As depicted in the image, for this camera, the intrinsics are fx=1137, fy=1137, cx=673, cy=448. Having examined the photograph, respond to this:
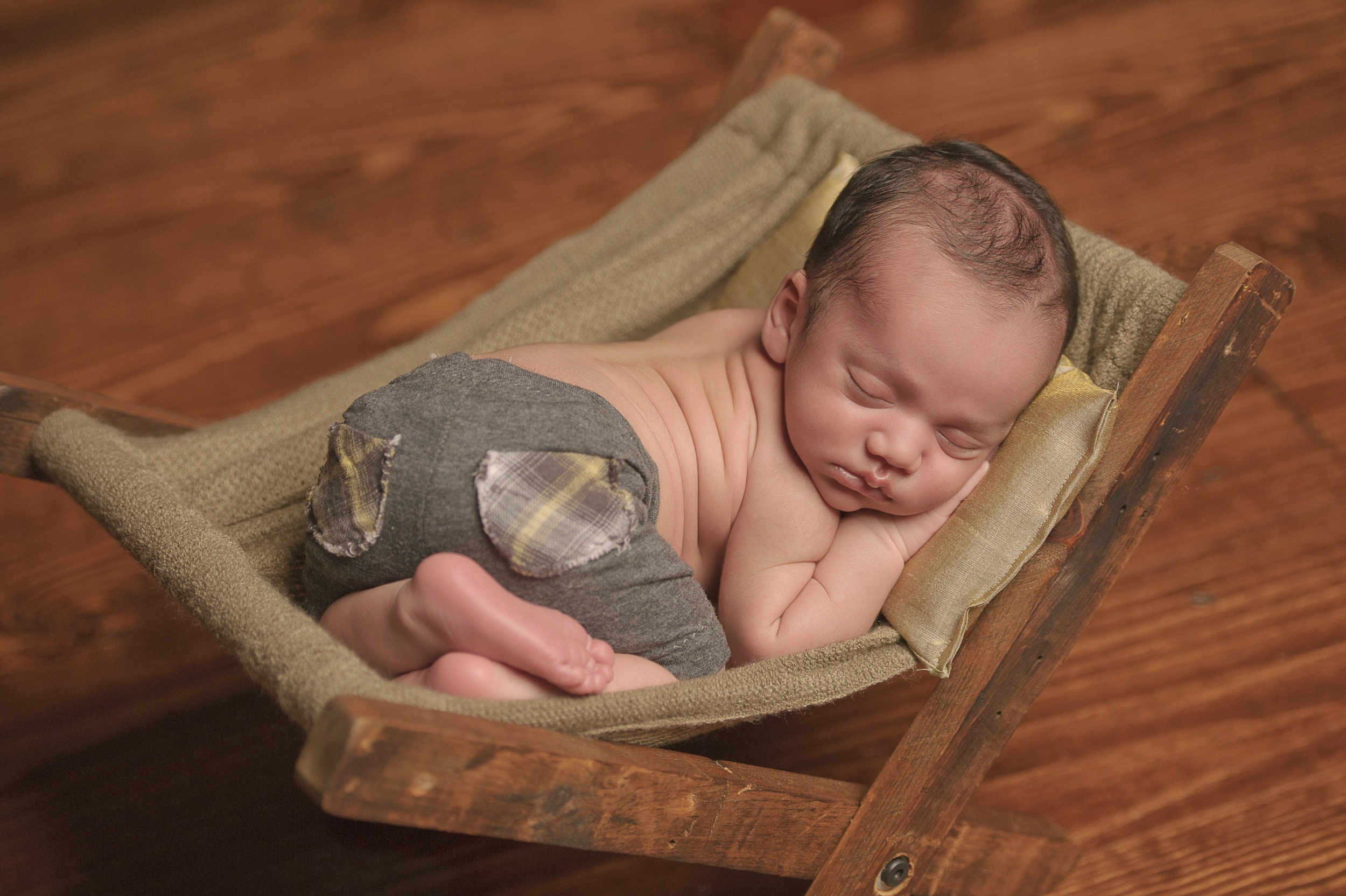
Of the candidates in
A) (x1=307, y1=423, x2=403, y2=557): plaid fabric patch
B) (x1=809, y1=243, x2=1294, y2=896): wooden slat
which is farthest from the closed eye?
(x1=307, y1=423, x2=403, y2=557): plaid fabric patch

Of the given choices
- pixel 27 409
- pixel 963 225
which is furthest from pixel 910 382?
pixel 27 409

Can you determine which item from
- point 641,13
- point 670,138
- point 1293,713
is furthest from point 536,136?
point 1293,713

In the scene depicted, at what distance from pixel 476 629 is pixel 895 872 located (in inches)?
24.1

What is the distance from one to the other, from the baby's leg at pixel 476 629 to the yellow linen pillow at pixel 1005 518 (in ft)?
1.11

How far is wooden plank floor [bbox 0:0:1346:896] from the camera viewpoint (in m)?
1.59

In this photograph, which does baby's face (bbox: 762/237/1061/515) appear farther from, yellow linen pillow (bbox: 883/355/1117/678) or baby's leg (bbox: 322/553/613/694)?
baby's leg (bbox: 322/553/613/694)

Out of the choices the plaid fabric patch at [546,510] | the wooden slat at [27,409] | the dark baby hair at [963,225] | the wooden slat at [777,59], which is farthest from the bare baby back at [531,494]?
the wooden slat at [777,59]

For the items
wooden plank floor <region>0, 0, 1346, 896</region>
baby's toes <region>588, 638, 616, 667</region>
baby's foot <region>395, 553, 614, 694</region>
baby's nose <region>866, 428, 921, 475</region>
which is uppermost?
baby's nose <region>866, 428, 921, 475</region>

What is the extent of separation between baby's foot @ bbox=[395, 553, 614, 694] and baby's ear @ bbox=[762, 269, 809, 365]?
0.44 metres

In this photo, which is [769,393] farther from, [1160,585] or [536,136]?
[536,136]

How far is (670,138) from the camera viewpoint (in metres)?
2.52

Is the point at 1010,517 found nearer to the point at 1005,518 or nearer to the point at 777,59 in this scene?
the point at 1005,518

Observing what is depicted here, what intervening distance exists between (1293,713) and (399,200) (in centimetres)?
192

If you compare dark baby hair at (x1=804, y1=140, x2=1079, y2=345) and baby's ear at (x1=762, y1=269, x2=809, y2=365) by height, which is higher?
dark baby hair at (x1=804, y1=140, x2=1079, y2=345)
